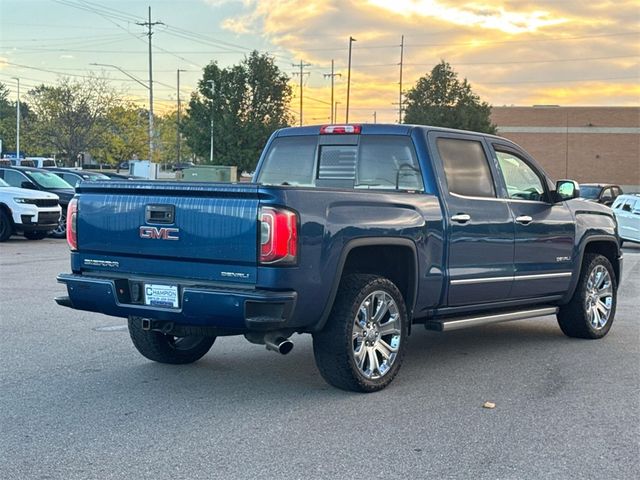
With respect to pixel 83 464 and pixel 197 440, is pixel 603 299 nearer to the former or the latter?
pixel 197 440

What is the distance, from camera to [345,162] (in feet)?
23.9

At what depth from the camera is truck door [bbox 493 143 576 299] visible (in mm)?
7484

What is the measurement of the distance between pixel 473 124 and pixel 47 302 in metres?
48.4

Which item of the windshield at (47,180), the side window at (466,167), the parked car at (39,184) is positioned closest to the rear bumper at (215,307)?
the side window at (466,167)

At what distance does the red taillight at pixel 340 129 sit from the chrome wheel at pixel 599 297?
121 inches

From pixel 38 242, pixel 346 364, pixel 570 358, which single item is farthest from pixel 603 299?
pixel 38 242

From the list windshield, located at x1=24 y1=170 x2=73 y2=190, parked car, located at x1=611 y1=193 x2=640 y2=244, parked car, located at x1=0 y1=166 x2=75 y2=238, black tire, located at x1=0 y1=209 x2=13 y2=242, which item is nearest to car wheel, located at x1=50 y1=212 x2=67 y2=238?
parked car, located at x1=0 y1=166 x2=75 y2=238

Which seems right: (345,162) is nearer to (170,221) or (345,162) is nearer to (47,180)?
(170,221)

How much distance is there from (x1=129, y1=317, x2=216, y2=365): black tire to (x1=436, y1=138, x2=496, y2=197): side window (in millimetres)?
2440

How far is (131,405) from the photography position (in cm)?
568

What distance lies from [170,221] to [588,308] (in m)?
4.79

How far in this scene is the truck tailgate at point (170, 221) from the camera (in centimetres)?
535

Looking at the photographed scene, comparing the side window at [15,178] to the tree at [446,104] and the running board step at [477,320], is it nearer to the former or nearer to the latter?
the running board step at [477,320]

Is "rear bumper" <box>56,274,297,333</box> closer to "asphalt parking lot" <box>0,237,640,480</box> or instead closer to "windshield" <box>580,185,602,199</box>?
"asphalt parking lot" <box>0,237,640,480</box>
